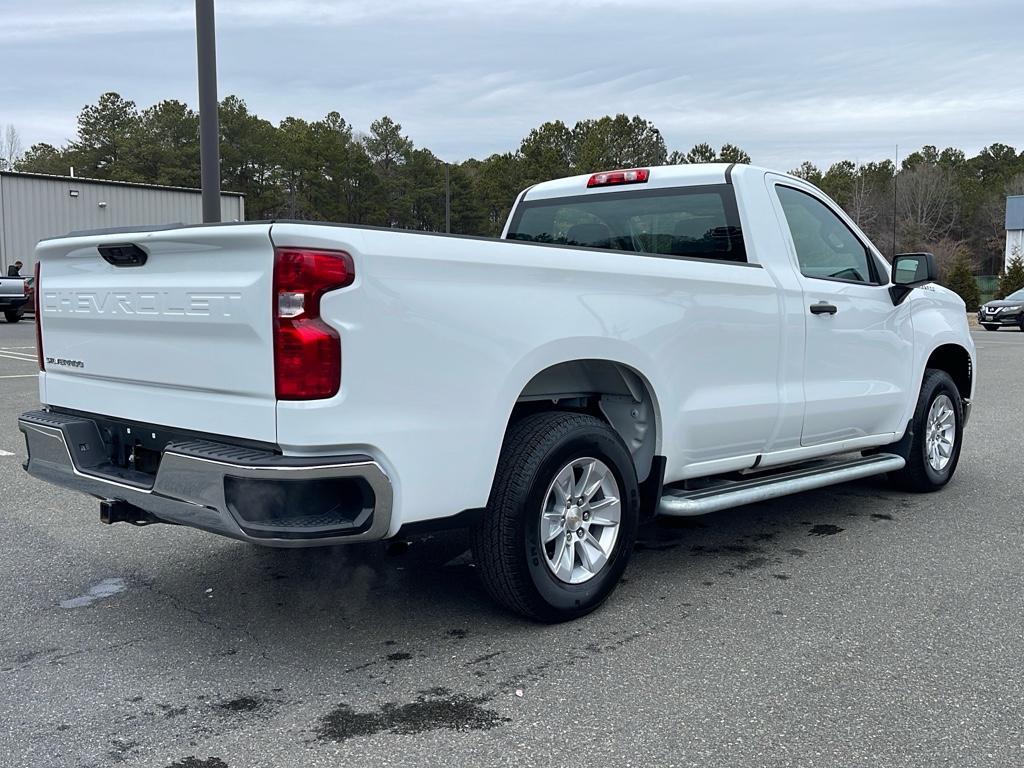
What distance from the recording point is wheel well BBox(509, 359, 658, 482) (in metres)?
4.27

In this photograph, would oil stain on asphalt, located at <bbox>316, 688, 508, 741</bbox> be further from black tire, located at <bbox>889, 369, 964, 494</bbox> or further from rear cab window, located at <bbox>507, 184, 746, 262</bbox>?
black tire, located at <bbox>889, 369, 964, 494</bbox>

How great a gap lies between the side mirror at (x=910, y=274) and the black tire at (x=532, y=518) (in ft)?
8.50

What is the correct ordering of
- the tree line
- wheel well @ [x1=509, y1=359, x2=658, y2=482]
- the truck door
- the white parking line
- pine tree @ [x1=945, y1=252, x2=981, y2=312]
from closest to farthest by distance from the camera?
wheel well @ [x1=509, y1=359, x2=658, y2=482]
the truck door
the white parking line
pine tree @ [x1=945, y1=252, x2=981, y2=312]
the tree line

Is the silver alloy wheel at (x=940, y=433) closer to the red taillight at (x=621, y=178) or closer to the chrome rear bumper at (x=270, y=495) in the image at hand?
the red taillight at (x=621, y=178)

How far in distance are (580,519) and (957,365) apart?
4.01 meters

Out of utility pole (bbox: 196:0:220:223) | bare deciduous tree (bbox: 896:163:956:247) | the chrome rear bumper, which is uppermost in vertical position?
bare deciduous tree (bbox: 896:163:956:247)

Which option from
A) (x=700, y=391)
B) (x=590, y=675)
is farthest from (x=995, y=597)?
(x=590, y=675)

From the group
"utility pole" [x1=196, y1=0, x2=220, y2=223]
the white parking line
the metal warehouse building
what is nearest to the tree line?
the metal warehouse building

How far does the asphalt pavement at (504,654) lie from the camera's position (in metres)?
3.01

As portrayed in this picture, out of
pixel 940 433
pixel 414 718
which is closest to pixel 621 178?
pixel 940 433

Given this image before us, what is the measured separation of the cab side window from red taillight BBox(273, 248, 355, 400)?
2.94 meters

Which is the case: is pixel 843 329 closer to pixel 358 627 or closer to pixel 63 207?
pixel 358 627

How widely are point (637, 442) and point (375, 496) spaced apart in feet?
5.34

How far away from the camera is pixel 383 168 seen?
64.3 meters
